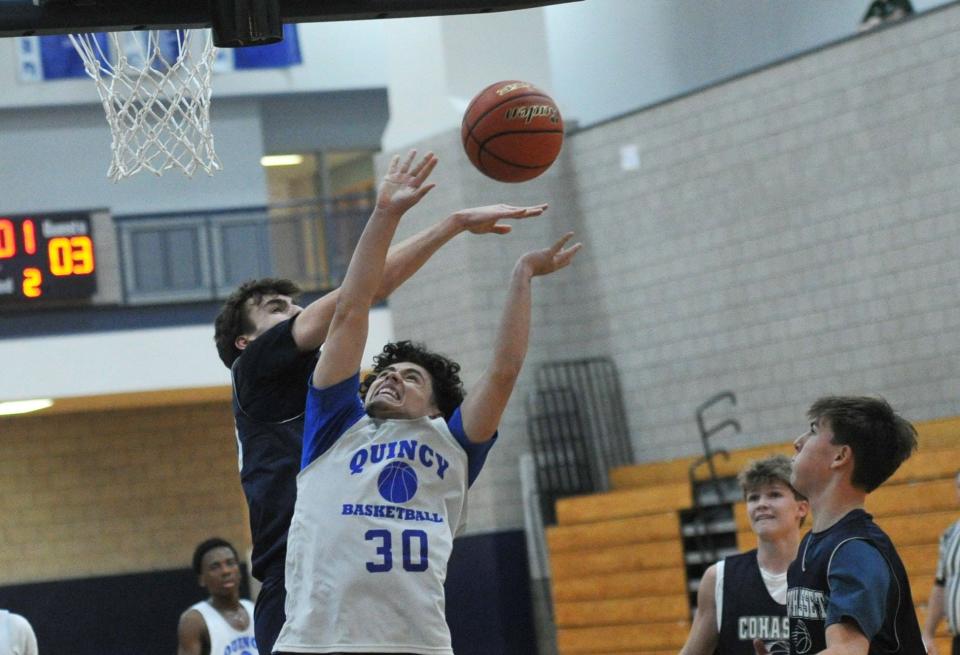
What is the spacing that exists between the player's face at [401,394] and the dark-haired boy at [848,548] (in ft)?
3.00

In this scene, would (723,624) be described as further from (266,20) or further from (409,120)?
(409,120)

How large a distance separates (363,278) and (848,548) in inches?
49.8

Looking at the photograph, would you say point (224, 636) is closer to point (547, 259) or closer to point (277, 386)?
point (277, 386)

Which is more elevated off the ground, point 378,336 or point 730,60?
point 730,60

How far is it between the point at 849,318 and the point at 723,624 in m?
6.25

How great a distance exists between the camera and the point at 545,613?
38.8 ft

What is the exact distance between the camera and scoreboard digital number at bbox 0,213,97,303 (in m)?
11.3

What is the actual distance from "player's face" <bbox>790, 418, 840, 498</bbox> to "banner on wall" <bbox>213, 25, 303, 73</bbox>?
1193cm

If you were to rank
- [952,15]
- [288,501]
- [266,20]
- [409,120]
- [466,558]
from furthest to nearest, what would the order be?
[409,120], [466,558], [952,15], [266,20], [288,501]

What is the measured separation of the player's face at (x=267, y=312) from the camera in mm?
4371

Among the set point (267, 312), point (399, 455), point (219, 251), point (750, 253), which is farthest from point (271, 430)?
point (219, 251)

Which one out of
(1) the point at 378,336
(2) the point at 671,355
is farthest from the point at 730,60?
(1) the point at 378,336

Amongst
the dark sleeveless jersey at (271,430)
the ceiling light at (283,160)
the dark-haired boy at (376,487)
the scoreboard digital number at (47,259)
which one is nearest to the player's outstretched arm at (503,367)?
the dark-haired boy at (376,487)

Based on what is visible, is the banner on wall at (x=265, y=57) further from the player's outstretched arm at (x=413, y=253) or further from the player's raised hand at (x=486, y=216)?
the player's raised hand at (x=486, y=216)
